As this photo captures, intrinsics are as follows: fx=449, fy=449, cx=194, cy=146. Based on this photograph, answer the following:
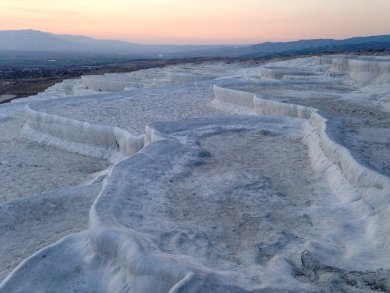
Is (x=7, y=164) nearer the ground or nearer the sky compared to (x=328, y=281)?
nearer the ground

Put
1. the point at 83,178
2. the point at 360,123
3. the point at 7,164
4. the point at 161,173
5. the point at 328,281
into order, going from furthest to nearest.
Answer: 1. the point at 7,164
2. the point at 83,178
3. the point at 360,123
4. the point at 161,173
5. the point at 328,281

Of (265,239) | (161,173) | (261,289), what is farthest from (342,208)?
(161,173)

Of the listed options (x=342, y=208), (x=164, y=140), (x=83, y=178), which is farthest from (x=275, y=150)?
(x=83, y=178)

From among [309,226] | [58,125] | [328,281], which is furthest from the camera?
[58,125]

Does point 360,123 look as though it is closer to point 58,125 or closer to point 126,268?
point 126,268

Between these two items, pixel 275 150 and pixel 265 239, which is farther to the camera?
pixel 275 150

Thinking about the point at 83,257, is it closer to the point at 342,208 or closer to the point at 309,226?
the point at 309,226
